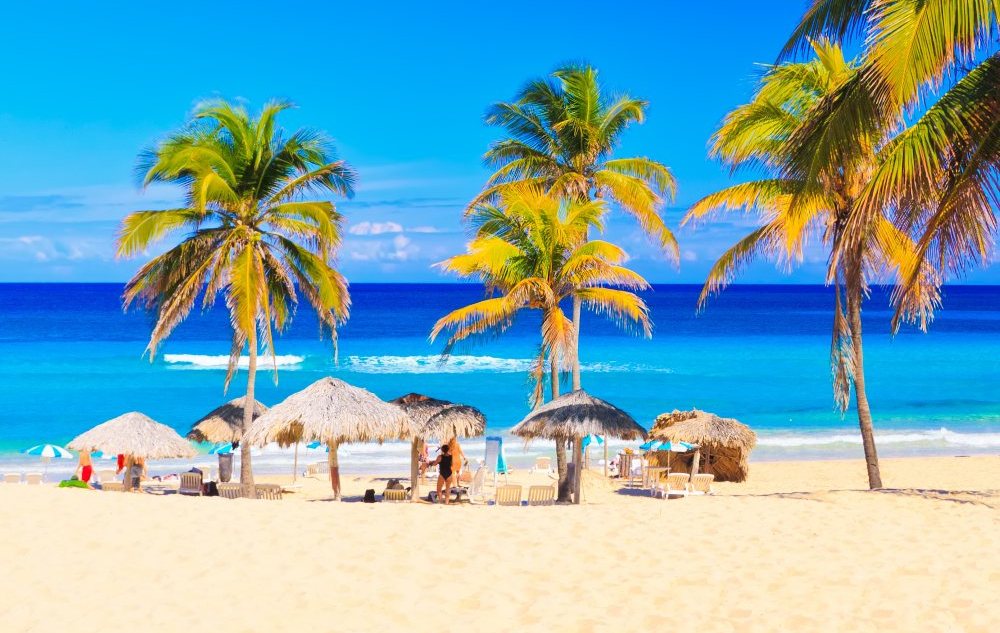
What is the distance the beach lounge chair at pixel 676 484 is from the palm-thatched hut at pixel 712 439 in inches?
43.1

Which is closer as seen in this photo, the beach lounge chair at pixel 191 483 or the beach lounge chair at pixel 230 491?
the beach lounge chair at pixel 230 491

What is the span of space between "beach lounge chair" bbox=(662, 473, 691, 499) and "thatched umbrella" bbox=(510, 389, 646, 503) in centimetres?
261

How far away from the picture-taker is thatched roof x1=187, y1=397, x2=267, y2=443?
51.3ft

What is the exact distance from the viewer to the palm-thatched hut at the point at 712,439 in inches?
657

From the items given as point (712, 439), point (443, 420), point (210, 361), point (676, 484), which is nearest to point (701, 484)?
point (676, 484)

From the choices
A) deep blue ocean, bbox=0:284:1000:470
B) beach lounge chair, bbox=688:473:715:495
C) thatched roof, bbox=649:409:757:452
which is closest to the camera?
beach lounge chair, bbox=688:473:715:495

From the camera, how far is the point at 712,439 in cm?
1664

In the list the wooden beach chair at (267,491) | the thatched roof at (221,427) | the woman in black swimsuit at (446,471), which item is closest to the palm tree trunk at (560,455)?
the woman in black swimsuit at (446,471)

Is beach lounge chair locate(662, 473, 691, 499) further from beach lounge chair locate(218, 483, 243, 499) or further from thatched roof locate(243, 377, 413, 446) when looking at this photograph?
beach lounge chair locate(218, 483, 243, 499)

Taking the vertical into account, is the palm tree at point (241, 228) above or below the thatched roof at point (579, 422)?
above

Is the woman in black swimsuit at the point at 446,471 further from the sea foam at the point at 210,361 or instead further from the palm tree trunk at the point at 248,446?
the sea foam at the point at 210,361

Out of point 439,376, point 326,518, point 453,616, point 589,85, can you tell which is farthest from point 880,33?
point 439,376

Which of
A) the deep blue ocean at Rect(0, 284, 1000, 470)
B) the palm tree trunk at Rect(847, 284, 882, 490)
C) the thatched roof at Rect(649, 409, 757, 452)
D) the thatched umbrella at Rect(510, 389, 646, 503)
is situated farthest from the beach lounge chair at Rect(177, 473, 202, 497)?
the palm tree trunk at Rect(847, 284, 882, 490)

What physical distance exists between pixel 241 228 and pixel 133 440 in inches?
148
